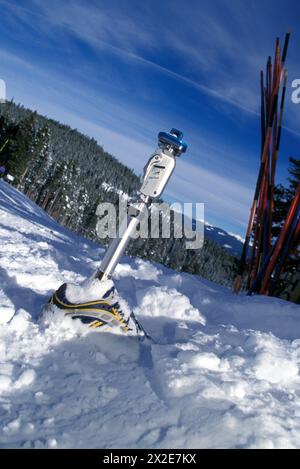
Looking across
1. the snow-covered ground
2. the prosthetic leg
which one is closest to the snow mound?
the snow-covered ground

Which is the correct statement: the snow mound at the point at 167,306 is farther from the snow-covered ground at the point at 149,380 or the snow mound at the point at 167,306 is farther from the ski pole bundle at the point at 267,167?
the ski pole bundle at the point at 267,167

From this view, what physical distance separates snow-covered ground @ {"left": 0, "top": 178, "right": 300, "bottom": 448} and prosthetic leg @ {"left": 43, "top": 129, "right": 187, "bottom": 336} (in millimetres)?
143

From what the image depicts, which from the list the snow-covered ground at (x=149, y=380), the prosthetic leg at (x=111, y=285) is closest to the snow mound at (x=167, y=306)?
the snow-covered ground at (x=149, y=380)

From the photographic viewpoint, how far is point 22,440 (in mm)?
1997

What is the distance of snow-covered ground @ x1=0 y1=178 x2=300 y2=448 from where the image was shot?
210 centimetres

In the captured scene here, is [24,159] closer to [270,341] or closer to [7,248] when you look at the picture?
[7,248]

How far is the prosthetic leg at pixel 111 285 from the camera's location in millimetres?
3502

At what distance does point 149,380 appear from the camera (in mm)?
2797

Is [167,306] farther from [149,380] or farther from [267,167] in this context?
[267,167]

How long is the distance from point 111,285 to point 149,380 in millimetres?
1198

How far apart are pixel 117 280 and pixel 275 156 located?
14.3 feet

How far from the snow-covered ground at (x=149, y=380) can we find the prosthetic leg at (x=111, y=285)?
14 centimetres

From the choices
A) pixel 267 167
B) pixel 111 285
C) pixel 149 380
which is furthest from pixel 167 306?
pixel 267 167

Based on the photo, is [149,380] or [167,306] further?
[167,306]
